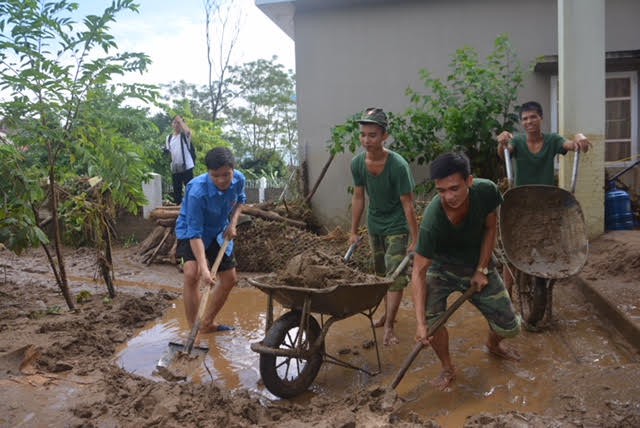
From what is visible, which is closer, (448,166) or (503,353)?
(448,166)

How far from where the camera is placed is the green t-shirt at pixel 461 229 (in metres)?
3.52

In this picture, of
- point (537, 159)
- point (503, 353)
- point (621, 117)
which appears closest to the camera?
point (503, 353)

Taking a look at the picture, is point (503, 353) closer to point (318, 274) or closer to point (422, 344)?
point (422, 344)

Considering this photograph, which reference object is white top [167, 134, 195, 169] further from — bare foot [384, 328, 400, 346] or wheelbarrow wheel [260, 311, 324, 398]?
wheelbarrow wheel [260, 311, 324, 398]

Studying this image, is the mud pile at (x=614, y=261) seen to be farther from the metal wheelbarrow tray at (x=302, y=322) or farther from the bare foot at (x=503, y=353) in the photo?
the metal wheelbarrow tray at (x=302, y=322)

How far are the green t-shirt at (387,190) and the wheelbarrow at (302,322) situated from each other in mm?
1043

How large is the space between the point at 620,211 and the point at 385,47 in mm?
4724

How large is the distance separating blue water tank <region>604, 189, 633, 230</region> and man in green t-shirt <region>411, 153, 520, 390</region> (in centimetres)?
453

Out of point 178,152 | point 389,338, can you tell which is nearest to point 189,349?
point 389,338

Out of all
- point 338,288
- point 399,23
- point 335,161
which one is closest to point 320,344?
point 338,288

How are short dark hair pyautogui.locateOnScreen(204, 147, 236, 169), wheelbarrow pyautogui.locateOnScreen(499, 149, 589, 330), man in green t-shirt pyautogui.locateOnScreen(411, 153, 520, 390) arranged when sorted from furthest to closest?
wheelbarrow pyautogui.locateOnScreen(499, 149, 589, 330) < short dark hair pyautogui.locateOnScreen(204, 147, 236, 169) < man in green t-shirt pyautogui.locateOnScreen(411, 153, 520, 390)

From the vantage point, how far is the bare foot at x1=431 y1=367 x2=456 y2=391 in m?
3.72

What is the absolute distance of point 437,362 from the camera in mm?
4246

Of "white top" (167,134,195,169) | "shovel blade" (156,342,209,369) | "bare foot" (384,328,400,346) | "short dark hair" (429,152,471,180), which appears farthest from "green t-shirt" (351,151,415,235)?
"white top" (167,134,195,169)
